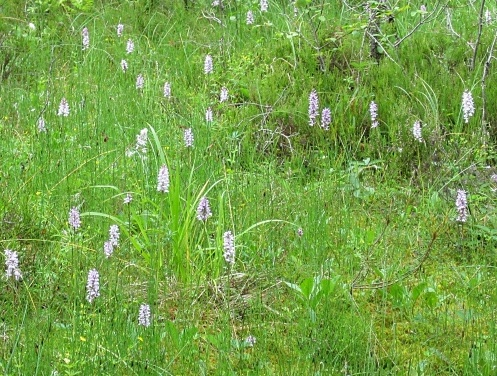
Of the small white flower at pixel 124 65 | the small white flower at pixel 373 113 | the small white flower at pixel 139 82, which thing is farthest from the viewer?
the small white flower at pixel 124 65

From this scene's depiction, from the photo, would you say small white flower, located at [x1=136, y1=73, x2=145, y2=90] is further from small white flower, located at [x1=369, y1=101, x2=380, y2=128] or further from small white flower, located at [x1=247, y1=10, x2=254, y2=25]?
small white flower, located at [x1=369, y1=101, x2=380, y2=128]

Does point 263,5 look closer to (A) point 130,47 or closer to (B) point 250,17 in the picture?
(B) point 250,17

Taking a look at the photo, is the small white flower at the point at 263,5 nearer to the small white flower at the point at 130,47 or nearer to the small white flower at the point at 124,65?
the small white flower at the point at 130,47

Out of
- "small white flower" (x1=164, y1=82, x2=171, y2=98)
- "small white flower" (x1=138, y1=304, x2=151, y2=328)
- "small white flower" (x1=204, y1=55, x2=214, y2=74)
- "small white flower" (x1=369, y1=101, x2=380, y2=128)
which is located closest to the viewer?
"small white flower" (x1=138, y1=304, x2=151, y2=328)

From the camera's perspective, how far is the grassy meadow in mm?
2785

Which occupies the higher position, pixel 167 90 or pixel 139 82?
pixel 139 82

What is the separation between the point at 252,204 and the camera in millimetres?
3852

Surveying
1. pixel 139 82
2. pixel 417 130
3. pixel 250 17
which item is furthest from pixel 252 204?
pixel 250 17

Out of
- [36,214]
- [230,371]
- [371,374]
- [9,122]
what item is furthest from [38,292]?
[9,122]

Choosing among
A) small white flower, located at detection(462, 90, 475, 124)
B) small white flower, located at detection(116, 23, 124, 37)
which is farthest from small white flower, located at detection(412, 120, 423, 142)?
small white flower, located at detection(116, 23, 124, 37)

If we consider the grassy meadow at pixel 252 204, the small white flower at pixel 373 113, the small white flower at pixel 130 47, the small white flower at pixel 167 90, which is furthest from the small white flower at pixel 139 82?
the small white flower at pixel 373 113

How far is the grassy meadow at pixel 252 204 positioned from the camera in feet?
9.14

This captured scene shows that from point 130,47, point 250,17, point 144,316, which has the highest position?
point 250,17

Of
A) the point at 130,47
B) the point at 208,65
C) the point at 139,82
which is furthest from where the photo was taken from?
the point at 130,47
